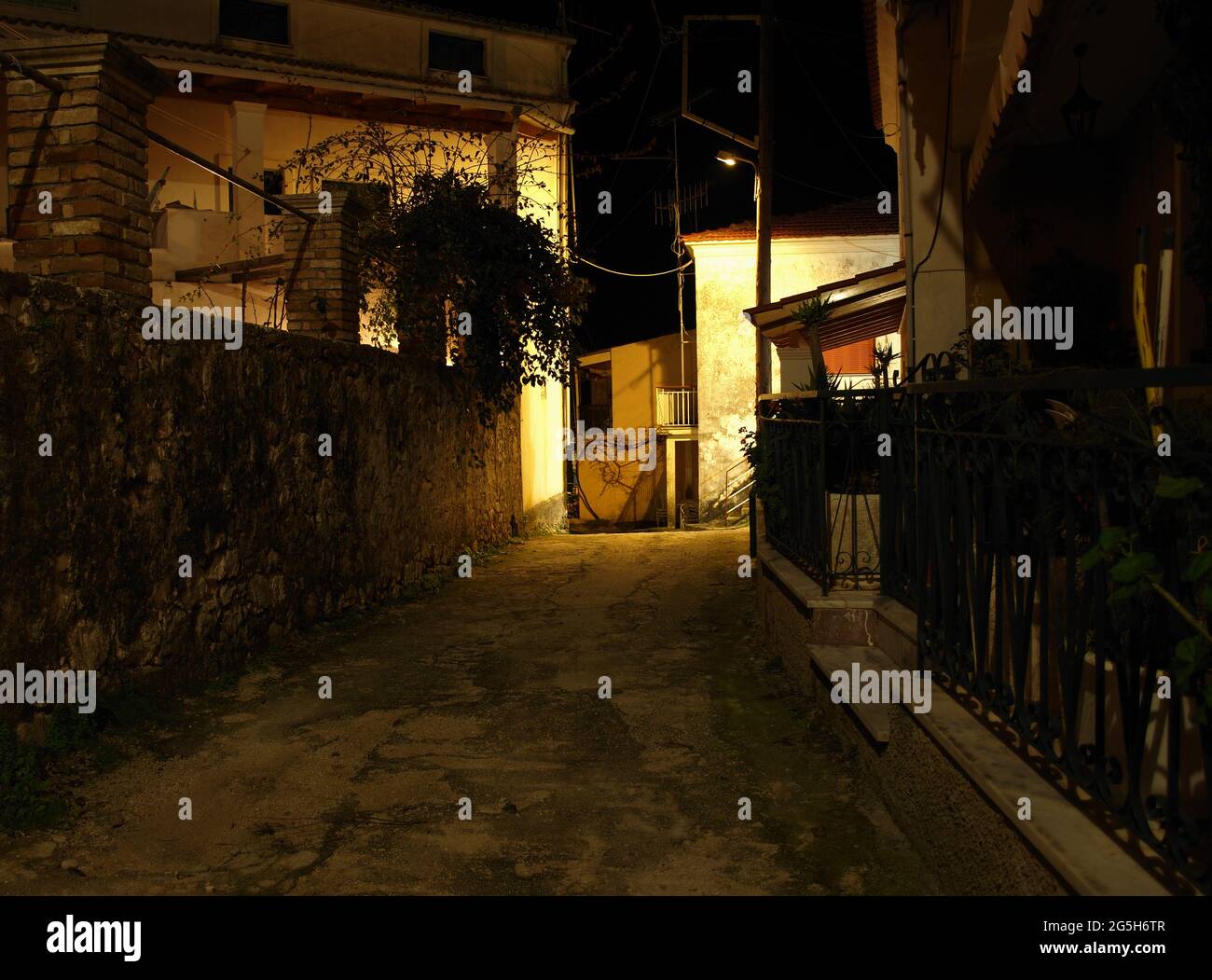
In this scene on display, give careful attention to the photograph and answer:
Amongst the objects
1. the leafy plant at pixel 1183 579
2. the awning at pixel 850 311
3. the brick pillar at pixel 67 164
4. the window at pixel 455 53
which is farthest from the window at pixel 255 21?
the leafy plant at pixel 1183 579

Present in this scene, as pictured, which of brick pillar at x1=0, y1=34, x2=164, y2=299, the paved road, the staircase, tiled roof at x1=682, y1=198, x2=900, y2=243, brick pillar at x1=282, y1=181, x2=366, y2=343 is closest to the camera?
the paved road

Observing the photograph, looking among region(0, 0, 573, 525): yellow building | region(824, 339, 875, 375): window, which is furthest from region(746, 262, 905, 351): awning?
region(824, 339, 875, 375): window

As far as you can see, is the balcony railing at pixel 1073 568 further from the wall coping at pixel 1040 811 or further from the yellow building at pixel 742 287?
the yellow building at pixel 742 287

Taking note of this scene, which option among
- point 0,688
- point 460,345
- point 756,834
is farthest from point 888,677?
A: point 460,345

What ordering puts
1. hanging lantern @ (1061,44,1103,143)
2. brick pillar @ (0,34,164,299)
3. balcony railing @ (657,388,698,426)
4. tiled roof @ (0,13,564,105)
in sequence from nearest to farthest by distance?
brick pillar @ (0,34,164,299), hanging lantern @ (1061,44,1103,143), tiled roof @ (0,13,564,105), balcony railing @ (657,388,698,426)

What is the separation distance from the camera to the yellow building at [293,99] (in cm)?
1409

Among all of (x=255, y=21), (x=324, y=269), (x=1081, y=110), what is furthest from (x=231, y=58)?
(x=1081, y=110)

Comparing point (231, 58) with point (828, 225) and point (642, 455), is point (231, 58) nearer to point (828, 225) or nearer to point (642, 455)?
point (828, 225)

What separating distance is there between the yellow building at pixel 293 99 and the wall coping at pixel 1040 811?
444 inches

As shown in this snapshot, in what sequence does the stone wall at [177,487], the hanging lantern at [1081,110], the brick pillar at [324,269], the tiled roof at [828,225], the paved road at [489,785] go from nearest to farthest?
the paved road at [489,785] → the stone wall at [177,487] → the hanging lantern at [1081,110] → the brick pillar at [324,269] → the tiled roof at [828,225]

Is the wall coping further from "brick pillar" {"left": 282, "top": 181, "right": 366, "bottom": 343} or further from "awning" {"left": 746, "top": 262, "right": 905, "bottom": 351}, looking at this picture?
"awning" {"left": 746, "top": 262, "right": 905, "bottom": 351}

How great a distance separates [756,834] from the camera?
11.7ft

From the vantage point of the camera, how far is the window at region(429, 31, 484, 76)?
17016mm

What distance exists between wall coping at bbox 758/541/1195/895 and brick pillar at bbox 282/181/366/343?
20.2 ft
